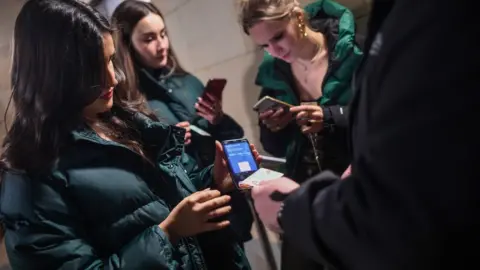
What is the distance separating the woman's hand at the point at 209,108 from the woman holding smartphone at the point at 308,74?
0.18 meters

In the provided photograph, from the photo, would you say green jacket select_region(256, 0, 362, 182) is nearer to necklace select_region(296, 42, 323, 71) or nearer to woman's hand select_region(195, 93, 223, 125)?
necklace select_region(296, 42, 323, 71)

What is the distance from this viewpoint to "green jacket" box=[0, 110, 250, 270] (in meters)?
0.71

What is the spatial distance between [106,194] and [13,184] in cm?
16

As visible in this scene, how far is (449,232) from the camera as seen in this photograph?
0.37m

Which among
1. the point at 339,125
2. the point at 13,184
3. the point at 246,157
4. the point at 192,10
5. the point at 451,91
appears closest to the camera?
the point at 451,91

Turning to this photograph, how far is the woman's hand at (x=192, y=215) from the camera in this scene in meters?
0.80

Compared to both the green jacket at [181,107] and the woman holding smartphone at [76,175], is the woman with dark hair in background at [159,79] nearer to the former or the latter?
the green jacket at [181,107]

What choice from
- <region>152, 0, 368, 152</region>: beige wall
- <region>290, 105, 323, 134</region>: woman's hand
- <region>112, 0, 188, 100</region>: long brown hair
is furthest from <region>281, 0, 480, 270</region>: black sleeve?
<region>152, 0, 368, 152</region>: beige wall

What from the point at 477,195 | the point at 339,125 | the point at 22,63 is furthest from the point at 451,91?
the point at 339,125

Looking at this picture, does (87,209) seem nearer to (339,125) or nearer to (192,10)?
(339,125)

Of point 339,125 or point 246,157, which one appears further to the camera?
point 339,125

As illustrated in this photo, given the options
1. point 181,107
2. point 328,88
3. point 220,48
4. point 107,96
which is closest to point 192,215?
point 107,96

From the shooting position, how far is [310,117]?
1214 millimetres

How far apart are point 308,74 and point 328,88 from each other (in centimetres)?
12
